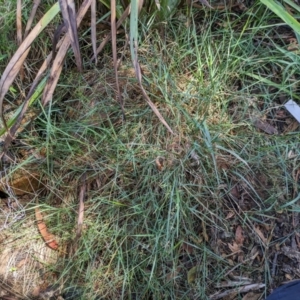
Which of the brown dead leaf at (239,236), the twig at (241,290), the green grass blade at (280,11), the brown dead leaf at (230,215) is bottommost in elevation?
the twig at (241,290)

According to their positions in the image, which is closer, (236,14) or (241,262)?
(241,262)

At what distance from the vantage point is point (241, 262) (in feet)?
4.96

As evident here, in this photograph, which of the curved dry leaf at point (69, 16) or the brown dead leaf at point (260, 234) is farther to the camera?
the brown dead leaf at point (260, 234)

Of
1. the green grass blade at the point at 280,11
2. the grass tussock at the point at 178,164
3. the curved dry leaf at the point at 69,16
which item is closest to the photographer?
the curved dry leaf at the point at 69,16

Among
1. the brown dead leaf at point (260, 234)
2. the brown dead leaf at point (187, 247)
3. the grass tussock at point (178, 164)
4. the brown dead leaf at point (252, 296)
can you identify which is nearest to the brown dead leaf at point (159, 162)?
the grass tussock at point (178, 164)

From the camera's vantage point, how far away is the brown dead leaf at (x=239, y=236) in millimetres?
1525

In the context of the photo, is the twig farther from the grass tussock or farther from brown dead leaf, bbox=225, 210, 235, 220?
brown dead leaf, bbox=225, 210, 235, 220

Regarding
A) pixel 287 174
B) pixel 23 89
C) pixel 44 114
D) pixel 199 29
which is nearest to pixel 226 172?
pixel 287 174

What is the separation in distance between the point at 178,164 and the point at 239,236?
0.32m

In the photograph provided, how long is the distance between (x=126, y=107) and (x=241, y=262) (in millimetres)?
659

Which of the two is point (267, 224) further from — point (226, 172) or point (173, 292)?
point (173, 292)

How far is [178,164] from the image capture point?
1.52 metres

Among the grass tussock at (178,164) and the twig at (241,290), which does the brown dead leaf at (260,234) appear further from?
the twig at (241,290)

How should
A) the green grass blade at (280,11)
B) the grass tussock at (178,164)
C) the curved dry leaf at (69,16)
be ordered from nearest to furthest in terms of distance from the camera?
the curved dry leaf at (69,16) → the green grass blade at (280,11) → the grass tussock at (178,164)
